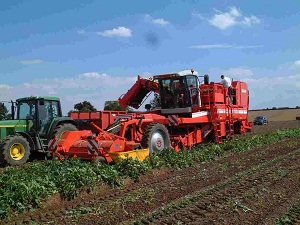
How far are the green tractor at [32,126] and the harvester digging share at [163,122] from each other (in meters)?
1.19

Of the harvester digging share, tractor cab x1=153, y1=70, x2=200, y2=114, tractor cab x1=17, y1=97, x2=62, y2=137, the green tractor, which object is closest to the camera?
the harvester digging share

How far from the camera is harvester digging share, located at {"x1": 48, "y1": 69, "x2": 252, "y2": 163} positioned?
34.1 ft

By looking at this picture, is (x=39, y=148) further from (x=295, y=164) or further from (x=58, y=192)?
(x=295, y=164)

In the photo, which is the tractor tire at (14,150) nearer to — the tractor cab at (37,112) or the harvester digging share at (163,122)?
the tractor cab at (37,112)

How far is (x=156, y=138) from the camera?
11.8m

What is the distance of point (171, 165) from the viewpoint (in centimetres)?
1019

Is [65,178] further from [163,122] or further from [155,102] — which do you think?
[155,102]

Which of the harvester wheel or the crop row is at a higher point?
the harvester wheel

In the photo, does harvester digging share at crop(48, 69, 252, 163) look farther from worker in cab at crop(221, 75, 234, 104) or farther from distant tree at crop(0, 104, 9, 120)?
distant tree at crop(0, 104, 9, 120)

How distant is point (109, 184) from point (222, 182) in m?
2.42

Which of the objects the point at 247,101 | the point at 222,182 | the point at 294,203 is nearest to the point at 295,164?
the point at 222,182

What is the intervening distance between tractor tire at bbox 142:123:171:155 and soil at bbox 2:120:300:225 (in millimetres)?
1781

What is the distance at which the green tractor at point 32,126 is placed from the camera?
11.9 m

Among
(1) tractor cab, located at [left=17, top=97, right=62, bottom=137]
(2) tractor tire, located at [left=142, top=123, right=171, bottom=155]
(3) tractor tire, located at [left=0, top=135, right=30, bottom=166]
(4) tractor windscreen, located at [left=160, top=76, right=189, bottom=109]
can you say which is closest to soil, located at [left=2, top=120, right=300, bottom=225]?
(2) tractor tire, located at [left=142, top=123, right=171, bottom=155]
